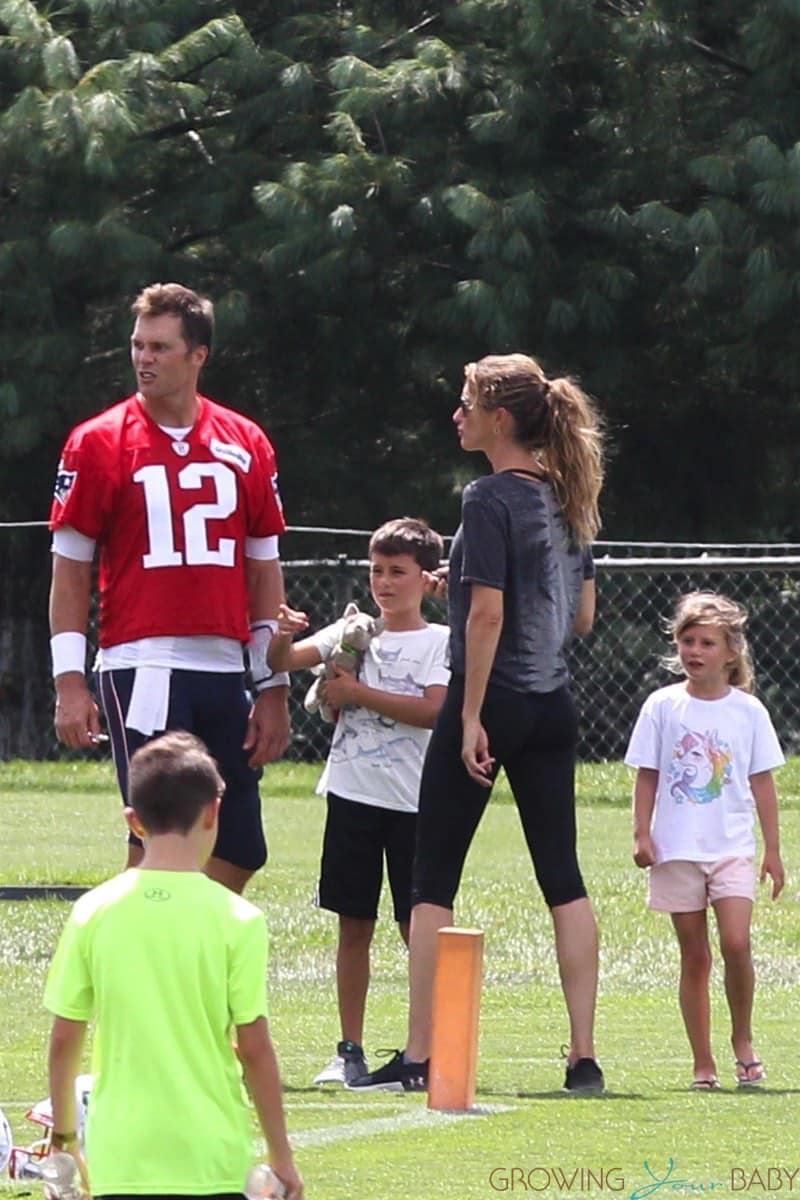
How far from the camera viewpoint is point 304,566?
57.6ft

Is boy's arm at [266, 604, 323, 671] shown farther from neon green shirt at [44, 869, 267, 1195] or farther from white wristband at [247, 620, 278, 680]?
neon green shirt at [44, 869, 267, 1195]

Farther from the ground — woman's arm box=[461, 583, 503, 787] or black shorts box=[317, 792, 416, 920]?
woman's arm box=[461, 583, 503, 787]

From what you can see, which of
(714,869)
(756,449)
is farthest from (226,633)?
(756,449)

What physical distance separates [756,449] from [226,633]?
17.6 meters

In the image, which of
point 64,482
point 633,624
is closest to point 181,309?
point 64,482

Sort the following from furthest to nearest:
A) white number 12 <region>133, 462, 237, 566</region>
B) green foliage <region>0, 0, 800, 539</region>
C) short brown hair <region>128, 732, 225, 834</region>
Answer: green foliage <region>0, 0, 800, 539</region> < white number 12 <region>133, 462, 237, 566</region> < short brown hair <region>128, 732, 225, 834</region>

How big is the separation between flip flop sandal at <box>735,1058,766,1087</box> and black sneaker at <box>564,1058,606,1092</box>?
0.52m

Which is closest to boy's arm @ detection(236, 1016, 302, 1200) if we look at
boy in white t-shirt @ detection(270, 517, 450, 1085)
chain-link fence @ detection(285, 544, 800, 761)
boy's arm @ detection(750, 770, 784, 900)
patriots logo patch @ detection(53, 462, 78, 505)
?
patriots logo patch @ detection(53, 462, 78, 505)

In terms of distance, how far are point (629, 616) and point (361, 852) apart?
11.0 meters

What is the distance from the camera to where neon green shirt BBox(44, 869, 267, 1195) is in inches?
153

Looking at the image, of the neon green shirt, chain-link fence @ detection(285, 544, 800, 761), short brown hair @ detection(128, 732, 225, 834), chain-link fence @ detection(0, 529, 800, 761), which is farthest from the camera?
chain-link fence @ detection(285, 544, 800, 761)

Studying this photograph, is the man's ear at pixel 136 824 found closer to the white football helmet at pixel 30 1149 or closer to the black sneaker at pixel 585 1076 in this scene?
the white football helmet at pixel 30 1149

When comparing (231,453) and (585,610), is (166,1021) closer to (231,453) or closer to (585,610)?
(231,453)

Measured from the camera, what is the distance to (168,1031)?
12.9 ft
